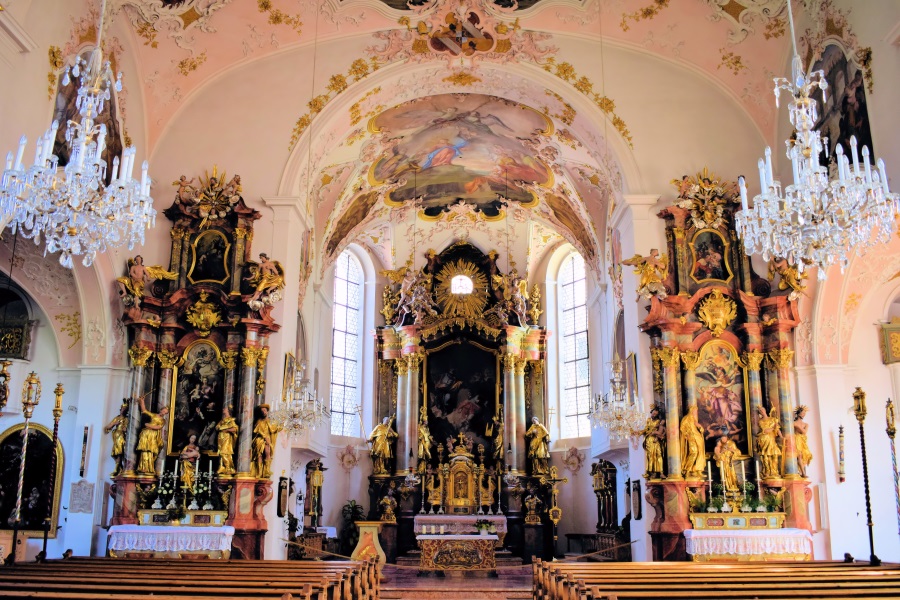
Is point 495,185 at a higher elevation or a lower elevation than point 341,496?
higher

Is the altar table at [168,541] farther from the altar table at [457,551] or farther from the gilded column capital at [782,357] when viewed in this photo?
the gilded column capital at [782,357]

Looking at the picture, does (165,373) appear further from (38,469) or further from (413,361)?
(413,361)

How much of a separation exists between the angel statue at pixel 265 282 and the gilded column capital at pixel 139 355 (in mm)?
1923

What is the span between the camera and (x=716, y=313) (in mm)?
14711

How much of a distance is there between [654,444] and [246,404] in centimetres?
663

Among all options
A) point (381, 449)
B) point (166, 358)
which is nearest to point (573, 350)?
point (381, 449)

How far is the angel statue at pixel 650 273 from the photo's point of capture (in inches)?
559

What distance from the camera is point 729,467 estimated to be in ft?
46.0

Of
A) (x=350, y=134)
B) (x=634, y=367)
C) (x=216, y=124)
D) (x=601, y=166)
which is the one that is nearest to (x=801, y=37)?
(x=601, y=166)

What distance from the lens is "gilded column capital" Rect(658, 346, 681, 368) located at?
14320 mm

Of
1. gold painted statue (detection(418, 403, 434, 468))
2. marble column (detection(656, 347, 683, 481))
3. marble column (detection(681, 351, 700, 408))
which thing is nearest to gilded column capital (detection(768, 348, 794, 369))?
marble column (detection(681, 351, 700, 408))

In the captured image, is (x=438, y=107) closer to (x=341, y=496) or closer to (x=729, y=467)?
(x=729, y=467)

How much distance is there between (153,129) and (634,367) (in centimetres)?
942

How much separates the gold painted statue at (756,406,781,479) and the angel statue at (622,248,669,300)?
258cm
